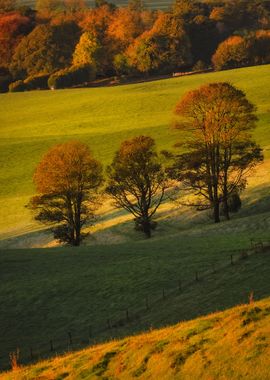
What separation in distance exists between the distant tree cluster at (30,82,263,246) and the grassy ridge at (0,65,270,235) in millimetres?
12188

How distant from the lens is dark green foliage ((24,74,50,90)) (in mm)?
179000

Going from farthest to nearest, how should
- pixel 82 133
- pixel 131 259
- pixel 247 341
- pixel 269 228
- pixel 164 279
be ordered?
pixel 82 133
pixel 269 228
pixel 131 259
pixel 164 279
pixel 247 341

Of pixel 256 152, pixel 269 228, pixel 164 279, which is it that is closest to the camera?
pixel 164 279

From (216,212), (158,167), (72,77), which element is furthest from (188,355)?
(72,77)

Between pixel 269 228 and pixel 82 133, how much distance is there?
68.8 metres

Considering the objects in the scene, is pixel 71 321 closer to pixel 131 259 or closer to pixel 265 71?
pixel 131 259

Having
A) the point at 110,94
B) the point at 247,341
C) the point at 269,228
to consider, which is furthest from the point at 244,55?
the point at 247,341

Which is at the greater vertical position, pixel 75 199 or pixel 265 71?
pixel 265 71

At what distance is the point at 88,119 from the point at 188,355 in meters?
113

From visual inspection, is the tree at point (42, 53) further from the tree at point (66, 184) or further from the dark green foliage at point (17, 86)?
the tree at point (66, 184)

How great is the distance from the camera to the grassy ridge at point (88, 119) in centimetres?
10494

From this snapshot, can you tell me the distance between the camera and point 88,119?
444 feet

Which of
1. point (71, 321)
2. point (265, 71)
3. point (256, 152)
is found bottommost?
point (71, 321)

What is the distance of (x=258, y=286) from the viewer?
125 feet
